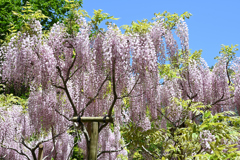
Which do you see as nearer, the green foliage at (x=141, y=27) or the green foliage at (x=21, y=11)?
the green foliage at (x=141, y=27)

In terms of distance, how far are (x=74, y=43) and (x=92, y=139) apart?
2298 millimetres

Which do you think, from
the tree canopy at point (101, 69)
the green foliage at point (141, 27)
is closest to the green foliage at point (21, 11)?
the tree canopy at point (101, 69)

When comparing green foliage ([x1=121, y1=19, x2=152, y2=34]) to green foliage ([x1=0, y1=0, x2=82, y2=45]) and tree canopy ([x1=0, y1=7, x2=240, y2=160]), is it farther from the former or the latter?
green foliage ([x1=0, y1=0, x2=82, y2=45])

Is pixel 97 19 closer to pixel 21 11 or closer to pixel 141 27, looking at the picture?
pixel 141 27

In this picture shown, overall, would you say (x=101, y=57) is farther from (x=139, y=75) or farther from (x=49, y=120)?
→ (x=49, y=120)

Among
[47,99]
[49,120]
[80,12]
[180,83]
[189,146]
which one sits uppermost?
[80,12]

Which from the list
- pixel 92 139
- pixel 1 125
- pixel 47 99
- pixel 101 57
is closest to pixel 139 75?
pixel 101 57

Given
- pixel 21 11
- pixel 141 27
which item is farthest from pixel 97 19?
pixel 21 11

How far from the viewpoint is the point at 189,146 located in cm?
398

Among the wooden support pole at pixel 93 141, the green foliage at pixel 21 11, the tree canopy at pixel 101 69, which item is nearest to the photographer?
the wooden support pole at pixel 93 141

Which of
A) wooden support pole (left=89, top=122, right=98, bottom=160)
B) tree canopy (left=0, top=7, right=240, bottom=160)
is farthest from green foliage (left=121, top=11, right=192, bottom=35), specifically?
wooden support pole (left=89, top=122, right=98, bottom=160)

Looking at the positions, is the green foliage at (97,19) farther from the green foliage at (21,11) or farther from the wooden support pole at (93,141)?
the green foliage at (21,11)

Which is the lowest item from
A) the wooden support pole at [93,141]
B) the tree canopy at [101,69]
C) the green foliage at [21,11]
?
the wooden support pole at [93,141]

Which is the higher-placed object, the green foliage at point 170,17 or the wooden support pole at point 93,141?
the green foliage at point 170,17
